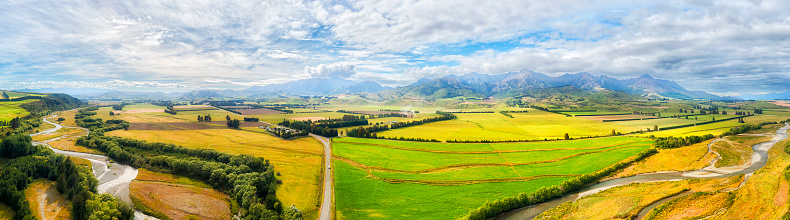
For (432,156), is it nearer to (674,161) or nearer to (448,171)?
(448,171)

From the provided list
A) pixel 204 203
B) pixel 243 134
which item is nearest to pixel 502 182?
pixel 204 203

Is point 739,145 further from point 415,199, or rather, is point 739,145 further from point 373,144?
point 373,144

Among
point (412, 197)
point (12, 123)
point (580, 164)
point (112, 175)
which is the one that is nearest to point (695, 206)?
point (580, 164)

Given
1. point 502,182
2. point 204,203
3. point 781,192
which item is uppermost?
point 781,192

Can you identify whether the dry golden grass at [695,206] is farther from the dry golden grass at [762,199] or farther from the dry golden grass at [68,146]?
the dry golden grass at [68,146]

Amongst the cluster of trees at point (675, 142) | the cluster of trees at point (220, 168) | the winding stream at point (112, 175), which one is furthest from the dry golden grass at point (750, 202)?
the winding stream at point (112, 175)

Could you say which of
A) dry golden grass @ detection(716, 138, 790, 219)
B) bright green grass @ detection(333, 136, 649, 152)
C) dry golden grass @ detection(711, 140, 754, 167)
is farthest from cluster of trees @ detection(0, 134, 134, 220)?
dry golden grass @ detection(711, 140, 754, 167)
